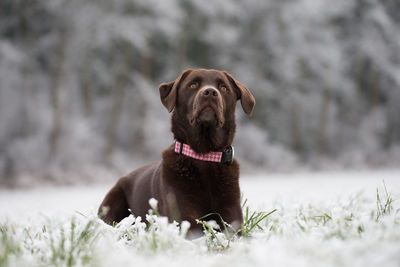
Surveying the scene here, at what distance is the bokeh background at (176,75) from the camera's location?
39.6 feet

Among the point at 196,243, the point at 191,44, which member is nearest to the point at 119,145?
the point at 191,44

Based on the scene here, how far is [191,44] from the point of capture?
17.0m

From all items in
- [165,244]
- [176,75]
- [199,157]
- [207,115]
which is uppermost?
[176,75]

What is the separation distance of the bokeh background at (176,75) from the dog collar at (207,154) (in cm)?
902

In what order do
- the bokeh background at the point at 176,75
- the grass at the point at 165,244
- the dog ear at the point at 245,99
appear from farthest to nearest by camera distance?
the bokeh background at the point at 176,75 → the dog ear at the point at 245,99 → the grass at the point at 165,244

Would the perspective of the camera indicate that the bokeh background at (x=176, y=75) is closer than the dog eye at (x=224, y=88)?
No

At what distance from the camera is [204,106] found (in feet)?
9.65

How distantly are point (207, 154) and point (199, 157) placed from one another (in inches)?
2.9

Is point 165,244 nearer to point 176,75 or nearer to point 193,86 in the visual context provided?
point 193,86

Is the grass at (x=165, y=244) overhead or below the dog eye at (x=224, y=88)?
below

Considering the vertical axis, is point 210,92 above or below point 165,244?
above

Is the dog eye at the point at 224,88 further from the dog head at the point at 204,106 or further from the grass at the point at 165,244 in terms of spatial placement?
the grass at the point at 165,244

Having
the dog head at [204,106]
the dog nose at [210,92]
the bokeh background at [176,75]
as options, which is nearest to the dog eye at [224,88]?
the dog head at [204,106]

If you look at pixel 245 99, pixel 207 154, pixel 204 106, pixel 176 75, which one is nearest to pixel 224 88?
pixel 245 99
